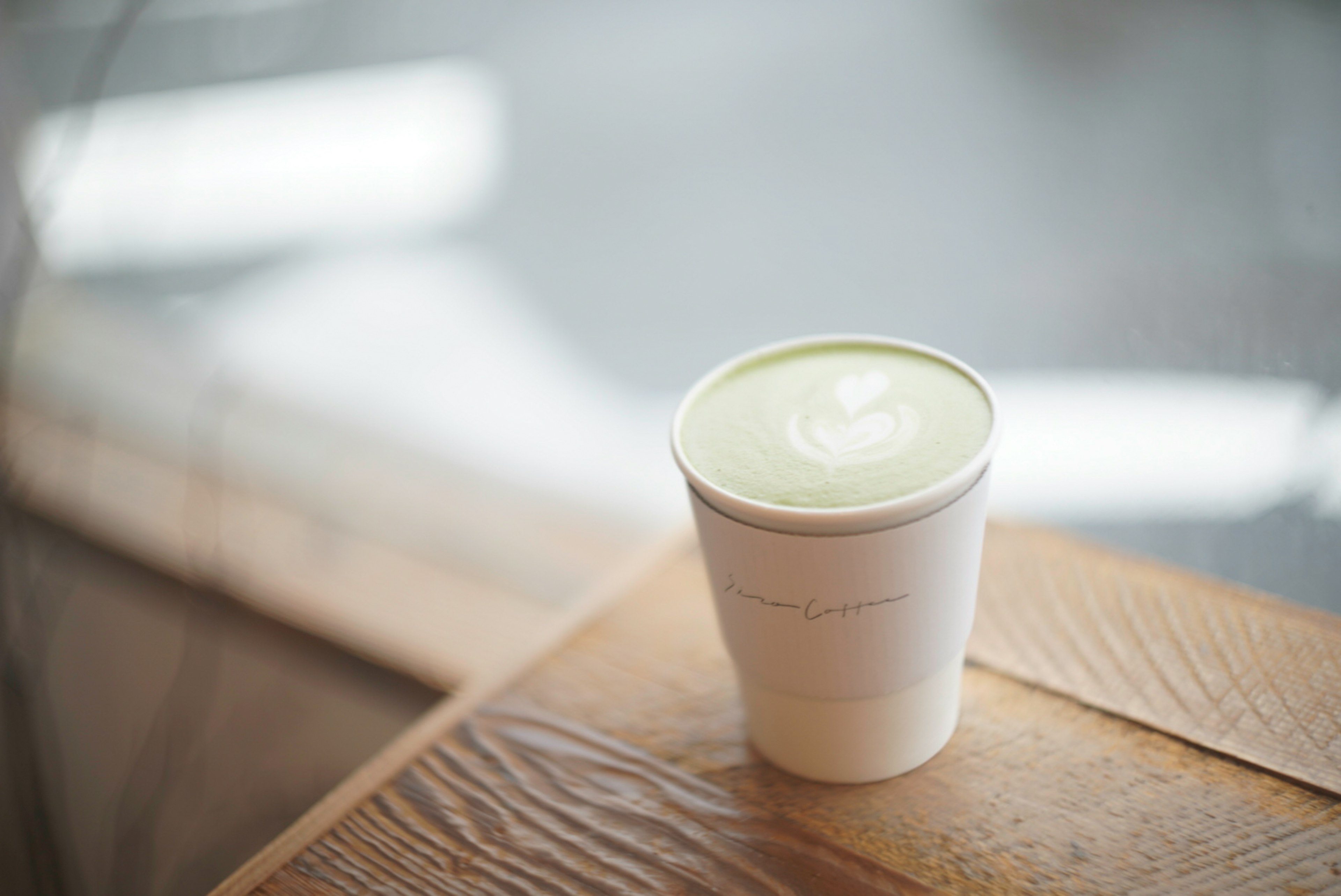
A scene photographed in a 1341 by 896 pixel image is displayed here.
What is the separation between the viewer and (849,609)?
0.45m

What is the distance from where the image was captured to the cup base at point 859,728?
50 cm

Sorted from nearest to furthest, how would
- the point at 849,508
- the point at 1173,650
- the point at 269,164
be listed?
the point at 849,508
the point at 1173,650
the point at 269,164

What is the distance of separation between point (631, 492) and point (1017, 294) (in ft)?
1.82

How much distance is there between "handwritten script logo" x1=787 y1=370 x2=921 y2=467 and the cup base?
120 mm

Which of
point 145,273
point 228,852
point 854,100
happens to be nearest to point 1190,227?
point 854,100

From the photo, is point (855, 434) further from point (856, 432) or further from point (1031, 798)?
point (1031, 798)

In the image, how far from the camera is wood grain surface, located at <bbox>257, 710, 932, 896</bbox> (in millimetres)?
487

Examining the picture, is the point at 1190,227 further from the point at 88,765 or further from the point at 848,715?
the point at 88,765

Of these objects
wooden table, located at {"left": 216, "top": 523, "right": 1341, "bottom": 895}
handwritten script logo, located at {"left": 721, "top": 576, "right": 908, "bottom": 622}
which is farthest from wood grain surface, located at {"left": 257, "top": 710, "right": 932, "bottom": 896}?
handwritten script logo, located at {"left": 721, "top": 576, "right": 908, "bottom": 622}

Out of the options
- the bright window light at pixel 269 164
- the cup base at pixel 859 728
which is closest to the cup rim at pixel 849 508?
the cup base at pixel 859 728

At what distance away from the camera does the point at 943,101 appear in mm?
1564

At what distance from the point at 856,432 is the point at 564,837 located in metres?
0.26

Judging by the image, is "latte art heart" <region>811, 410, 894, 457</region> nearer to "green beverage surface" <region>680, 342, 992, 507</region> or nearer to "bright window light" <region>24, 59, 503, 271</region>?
"green beverage surface" <region>680, 342, 992, 507</region>

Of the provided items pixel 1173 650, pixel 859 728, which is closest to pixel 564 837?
pixel 859 728
